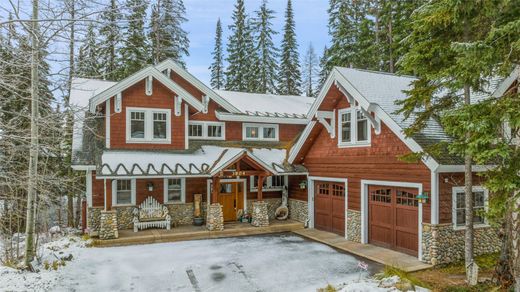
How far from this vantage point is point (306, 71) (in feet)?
132

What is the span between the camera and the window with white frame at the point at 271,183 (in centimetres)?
1648

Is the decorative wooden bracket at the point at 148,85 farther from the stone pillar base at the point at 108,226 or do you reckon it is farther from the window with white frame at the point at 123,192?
the stone pillar base at the point at 108,226

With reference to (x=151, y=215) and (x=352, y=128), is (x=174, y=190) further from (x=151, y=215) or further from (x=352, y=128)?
(x=352, y=128)

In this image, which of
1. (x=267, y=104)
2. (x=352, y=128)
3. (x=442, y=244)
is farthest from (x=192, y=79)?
(x=442, y=244)

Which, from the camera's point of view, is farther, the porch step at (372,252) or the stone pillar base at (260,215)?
the stone pillar base at (260,215)

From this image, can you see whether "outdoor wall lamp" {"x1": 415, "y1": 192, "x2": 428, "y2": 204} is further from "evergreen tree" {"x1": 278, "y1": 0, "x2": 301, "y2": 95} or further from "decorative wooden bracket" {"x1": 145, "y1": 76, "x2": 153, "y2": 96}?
"evergreen tree" {"x1": 278, "y1": 0, "x2": 301, "y2": 95}

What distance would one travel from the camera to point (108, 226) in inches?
493

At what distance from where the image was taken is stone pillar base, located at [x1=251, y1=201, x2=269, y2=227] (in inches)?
575

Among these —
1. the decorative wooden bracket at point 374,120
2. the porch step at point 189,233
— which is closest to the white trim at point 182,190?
the porch step at point 189,233

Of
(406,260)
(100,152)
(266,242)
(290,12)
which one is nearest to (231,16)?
(290,12)

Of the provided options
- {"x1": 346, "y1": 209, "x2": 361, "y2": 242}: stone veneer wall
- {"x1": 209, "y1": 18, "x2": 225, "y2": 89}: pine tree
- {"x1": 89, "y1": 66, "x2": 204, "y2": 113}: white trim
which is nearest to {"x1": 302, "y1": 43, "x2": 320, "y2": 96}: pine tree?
{"x1": 209, "y1": 18, "x2": 225, "y2": 89}: pine tree

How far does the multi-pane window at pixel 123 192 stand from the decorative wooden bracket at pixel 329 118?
8.19 meters

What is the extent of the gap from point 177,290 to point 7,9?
643cm

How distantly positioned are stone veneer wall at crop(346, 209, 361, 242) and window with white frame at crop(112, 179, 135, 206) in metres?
8.72
